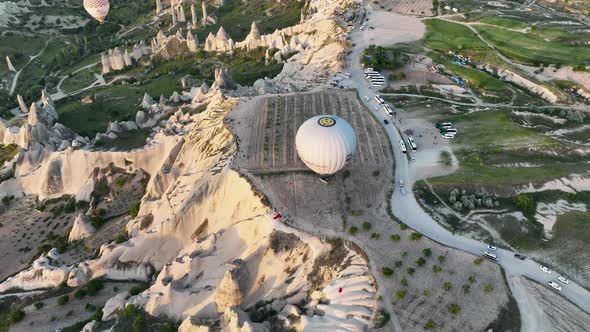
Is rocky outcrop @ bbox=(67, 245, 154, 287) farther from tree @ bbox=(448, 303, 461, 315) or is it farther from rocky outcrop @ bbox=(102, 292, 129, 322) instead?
tree @ bbox=(448, 303, 461, 315)

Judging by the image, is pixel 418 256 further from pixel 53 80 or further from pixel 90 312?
pixel 53 80

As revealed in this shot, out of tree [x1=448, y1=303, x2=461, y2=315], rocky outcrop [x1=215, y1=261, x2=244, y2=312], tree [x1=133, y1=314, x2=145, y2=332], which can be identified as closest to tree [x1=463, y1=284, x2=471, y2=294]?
tree [x1=448, y1=303, x2=461, y2=315]

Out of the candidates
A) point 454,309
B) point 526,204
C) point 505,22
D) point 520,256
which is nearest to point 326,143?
point 454,309

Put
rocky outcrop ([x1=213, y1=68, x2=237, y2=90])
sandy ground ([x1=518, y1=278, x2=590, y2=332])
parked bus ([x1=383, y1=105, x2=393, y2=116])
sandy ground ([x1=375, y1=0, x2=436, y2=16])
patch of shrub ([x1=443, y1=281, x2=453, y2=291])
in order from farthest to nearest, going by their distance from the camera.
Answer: sandy ground ([x1=375, y1=0, x2=436, y2=16]) < rocky outcrop ([x1=213, y1=68, x2=237, y2=90]) < parked bus ([x1=383, y1=105, x2=393, y2=116]) < patch of shrub ([x1=443, y1=281, x2=453, y2=291]) < sandy ground ([x1=518, y1=278, x2=590, y2=332])

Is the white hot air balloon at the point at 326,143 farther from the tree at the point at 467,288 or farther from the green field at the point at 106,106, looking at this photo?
the green field at the point at 106,106

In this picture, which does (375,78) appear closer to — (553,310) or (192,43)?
(553,310)
